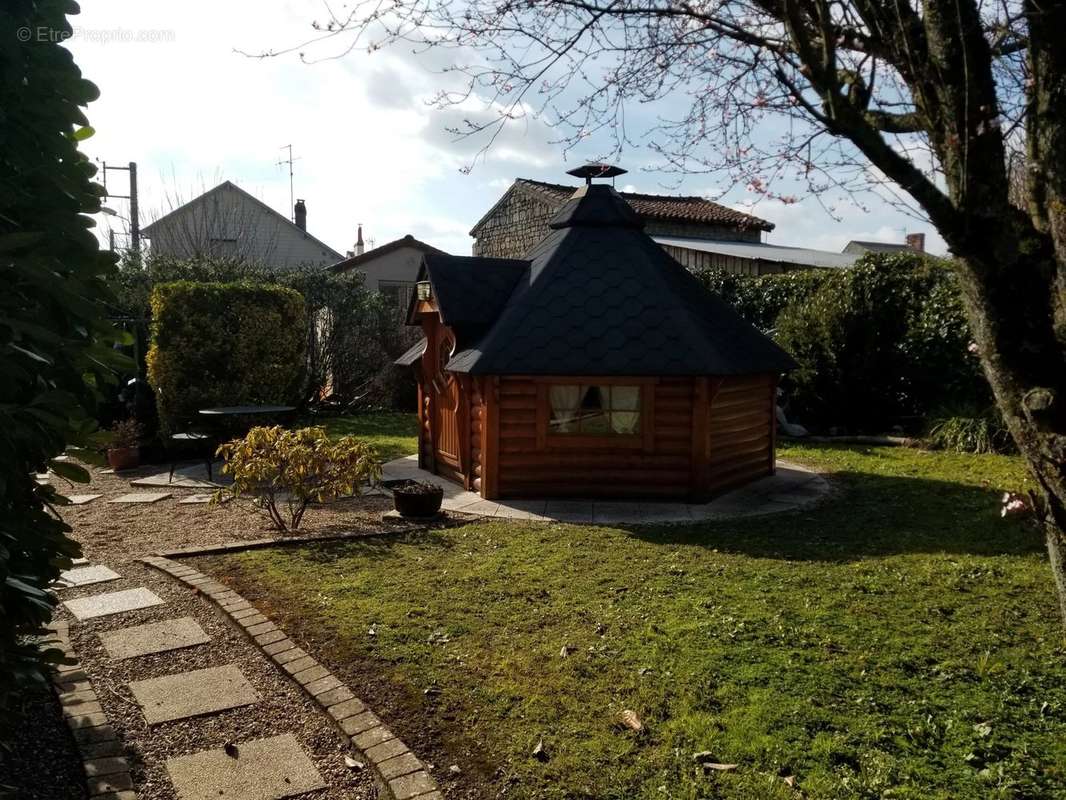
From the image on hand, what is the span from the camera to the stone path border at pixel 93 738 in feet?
11.7

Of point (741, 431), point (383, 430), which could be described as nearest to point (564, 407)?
point (741, 431)

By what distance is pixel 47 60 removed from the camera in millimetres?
3389

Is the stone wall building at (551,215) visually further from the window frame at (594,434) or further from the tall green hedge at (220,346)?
the window frame at (594,434)

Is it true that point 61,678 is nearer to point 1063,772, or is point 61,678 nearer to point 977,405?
point 1063,772

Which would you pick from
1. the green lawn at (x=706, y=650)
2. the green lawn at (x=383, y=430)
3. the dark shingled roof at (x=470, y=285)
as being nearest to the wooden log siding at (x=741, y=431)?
the green lawn at (x=706, y=650)

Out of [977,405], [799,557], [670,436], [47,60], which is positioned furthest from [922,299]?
[47,60]

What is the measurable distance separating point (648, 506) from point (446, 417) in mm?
3510

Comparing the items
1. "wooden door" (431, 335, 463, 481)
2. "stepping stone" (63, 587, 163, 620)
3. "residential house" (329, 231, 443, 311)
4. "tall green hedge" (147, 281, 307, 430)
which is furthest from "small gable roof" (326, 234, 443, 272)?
"stepping stone" (63, 587, 163, 620)

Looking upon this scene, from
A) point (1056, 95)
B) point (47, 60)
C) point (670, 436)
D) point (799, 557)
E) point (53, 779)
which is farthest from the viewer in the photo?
point (670, 436)

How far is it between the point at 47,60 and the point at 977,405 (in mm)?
14830

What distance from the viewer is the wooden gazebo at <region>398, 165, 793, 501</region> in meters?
9.62

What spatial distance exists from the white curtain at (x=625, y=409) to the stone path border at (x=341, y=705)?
525 cm

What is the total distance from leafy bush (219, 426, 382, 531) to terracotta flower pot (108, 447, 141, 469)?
17.7ft

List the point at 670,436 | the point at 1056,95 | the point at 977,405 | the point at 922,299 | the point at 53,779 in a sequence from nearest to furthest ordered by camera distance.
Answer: the point at 1056,95, the point at 53,779, the point at 670,436, the point at 977,405, the point at 922,299
